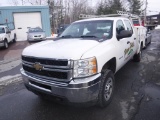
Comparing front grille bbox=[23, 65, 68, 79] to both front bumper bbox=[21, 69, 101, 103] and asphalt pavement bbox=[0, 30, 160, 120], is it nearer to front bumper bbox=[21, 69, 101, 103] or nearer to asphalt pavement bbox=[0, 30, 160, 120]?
front bumper bbox=[21, 69, 101, 103]

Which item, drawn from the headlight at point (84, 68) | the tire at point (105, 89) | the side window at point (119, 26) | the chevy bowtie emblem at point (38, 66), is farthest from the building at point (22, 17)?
the headlight at point (84, 68)

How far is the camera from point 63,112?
139 inches

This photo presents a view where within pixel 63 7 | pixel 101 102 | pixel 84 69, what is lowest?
pixel 101 102

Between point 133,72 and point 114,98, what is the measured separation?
7.23 feet

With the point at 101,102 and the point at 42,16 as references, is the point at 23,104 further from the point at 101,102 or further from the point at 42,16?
the point at 42,16

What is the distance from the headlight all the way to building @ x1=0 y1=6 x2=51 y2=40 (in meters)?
19.6

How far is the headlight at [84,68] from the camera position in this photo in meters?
2.85

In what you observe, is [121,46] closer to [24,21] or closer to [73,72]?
[73,72]

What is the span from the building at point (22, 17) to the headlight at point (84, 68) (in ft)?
64.4

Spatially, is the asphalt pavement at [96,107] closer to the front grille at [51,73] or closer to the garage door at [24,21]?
the front grille at [51,73]

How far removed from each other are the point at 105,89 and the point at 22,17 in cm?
1987

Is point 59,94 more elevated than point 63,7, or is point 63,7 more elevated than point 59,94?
point 63,7

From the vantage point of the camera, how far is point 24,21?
21.1 metres

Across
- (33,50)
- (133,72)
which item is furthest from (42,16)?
(33,50)
